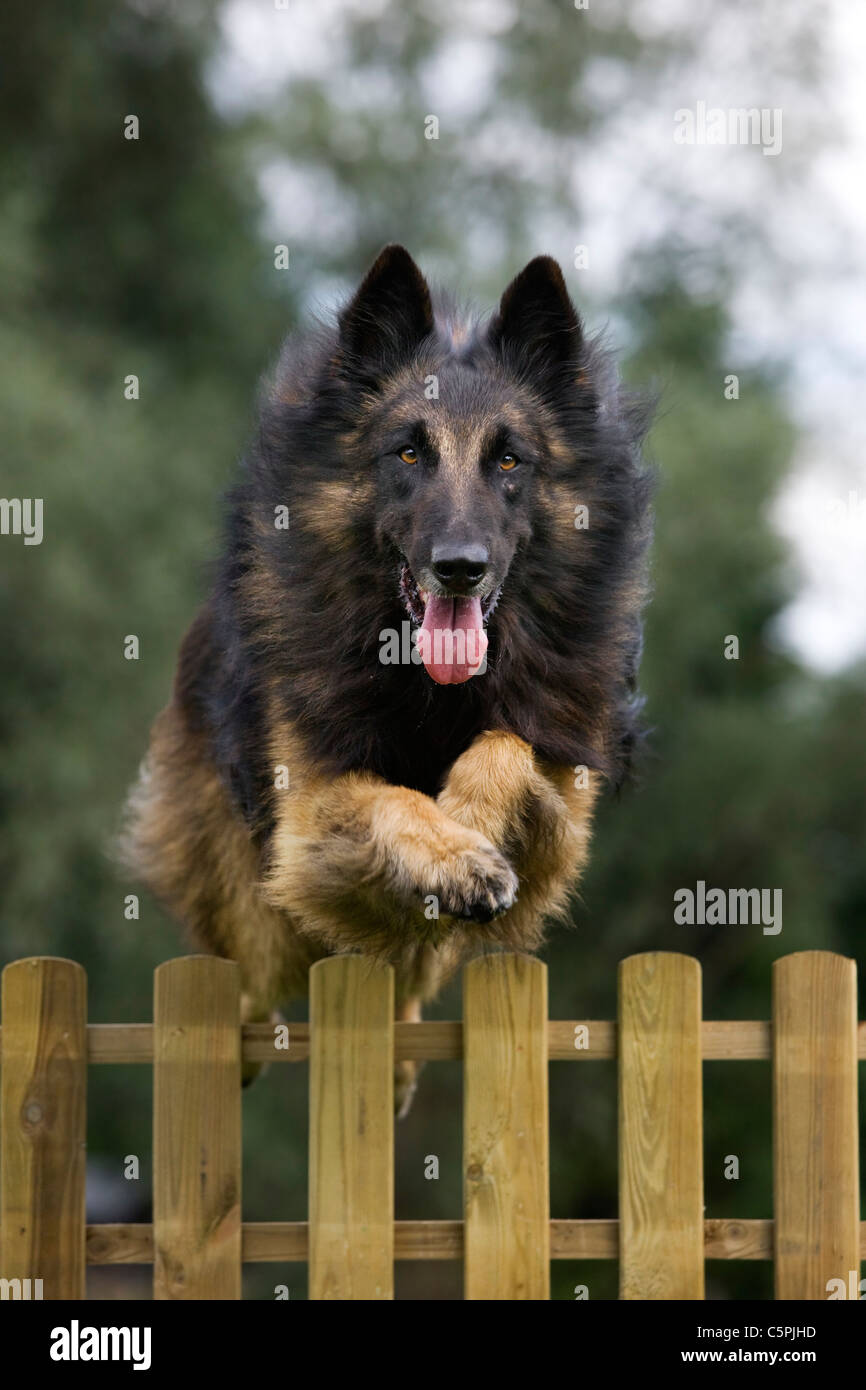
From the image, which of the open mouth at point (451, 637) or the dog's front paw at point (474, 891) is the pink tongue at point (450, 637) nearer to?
the open mouth at point (451, 637)

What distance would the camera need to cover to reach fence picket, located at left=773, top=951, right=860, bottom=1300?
426 centimetres

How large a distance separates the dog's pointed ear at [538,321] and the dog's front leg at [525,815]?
48.3 inches

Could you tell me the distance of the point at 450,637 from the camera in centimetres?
418

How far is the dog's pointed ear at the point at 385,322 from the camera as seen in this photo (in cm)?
462

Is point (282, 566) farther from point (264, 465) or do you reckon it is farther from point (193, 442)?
point (193, 442)

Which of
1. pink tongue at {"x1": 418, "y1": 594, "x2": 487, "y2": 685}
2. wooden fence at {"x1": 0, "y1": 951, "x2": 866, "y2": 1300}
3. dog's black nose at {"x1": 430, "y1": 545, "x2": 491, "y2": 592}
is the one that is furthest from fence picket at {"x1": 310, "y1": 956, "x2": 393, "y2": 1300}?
dog's black nose at {"x1": 430, "y1": 545, "x2": 491, "y2": 592}

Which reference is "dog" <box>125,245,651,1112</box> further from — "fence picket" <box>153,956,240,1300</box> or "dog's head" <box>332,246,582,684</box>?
"fence picket" <box>153,956,240,1300</box>

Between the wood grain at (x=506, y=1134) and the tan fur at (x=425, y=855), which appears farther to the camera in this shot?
the wood grain at (x=506, y=1134)

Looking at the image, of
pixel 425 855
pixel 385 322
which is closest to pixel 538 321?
pixel 385 322

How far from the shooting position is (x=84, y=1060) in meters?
4.28

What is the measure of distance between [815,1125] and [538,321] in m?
2.56

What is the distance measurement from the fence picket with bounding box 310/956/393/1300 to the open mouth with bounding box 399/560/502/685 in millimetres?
863

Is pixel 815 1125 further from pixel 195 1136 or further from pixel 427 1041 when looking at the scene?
pixel 195 1136

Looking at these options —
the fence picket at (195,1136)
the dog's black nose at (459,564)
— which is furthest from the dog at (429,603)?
the fence picket at (195,1136)
